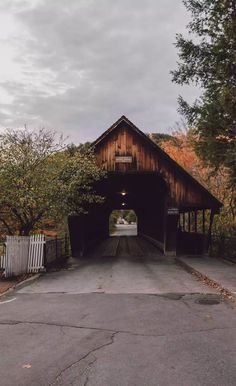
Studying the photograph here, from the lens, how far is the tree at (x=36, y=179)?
57.4 ft

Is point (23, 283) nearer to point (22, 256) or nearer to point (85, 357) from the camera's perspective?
point (22, 256)

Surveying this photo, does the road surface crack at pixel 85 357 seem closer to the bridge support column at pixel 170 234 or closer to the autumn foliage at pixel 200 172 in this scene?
the bridge support column at pixel 170 234

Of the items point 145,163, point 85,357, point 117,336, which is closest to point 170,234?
point 145,163

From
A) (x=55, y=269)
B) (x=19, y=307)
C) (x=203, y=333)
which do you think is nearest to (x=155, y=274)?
(x=55, y=269)

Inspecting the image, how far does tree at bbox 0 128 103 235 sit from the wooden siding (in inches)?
101

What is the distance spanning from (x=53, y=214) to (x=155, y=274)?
545cm

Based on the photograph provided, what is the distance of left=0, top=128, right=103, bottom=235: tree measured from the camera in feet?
57.4

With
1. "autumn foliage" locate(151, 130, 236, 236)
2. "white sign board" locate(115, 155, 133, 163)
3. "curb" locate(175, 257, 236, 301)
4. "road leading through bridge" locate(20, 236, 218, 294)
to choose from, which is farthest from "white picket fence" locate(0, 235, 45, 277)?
"autumn foliage" locate(151, 130, 236, 236)

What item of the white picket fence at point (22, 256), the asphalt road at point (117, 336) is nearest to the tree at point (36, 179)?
the white picket fence at point (22, 256)

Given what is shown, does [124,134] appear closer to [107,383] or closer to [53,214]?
[53,214]

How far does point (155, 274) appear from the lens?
1695cm

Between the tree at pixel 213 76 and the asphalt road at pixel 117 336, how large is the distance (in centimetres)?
587

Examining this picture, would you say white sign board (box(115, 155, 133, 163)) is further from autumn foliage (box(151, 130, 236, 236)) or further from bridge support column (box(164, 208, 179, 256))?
autumn foliage (box(151, 130, 236, 236))

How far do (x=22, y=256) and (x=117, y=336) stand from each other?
10385 millimetres
